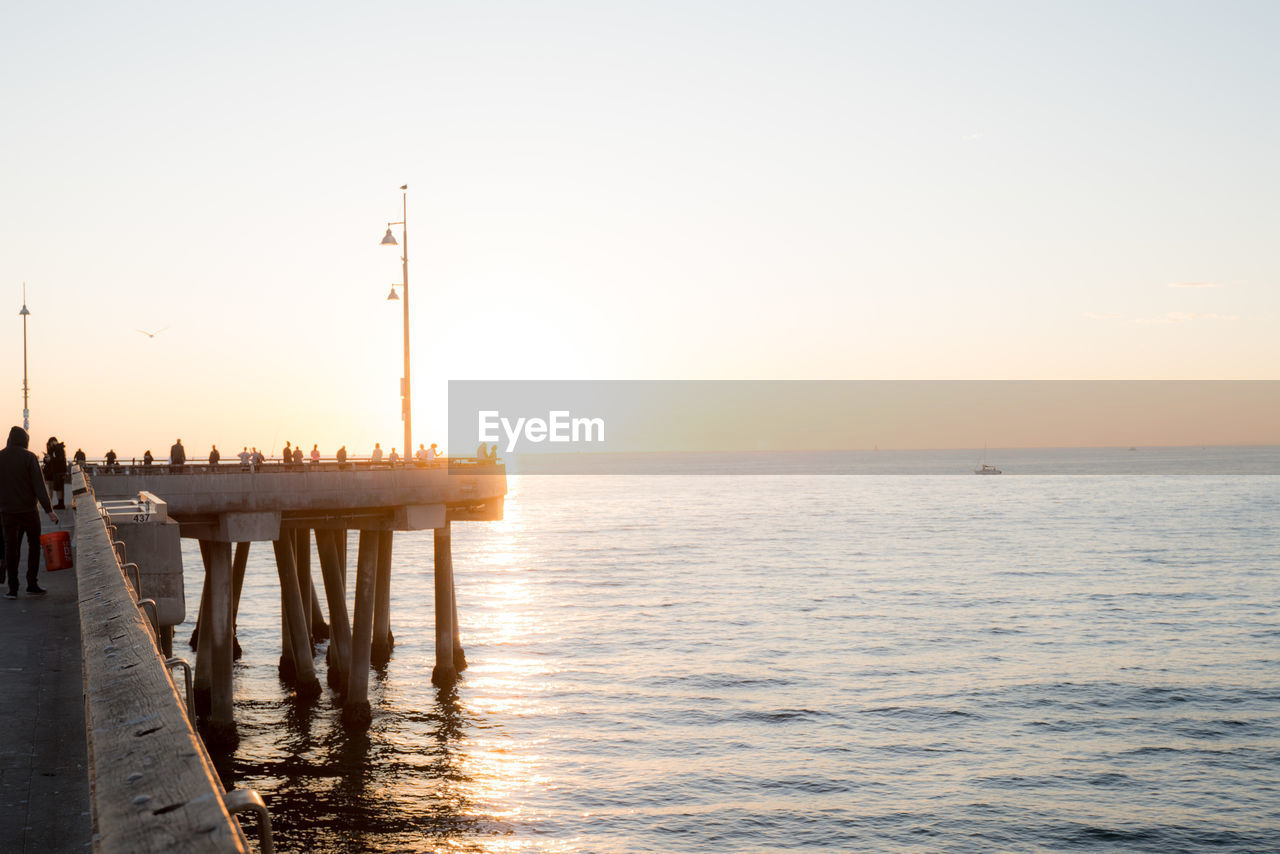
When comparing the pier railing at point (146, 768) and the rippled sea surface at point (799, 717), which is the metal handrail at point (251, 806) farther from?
the rippled sea surface at point (799, 717)

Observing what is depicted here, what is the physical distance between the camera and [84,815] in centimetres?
559

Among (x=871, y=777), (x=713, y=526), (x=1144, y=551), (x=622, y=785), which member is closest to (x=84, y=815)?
(x=622, y=785)

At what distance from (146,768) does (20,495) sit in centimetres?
1269

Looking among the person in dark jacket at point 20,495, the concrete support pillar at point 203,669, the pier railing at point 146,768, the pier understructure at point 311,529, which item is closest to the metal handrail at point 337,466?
the pier understructure at point 311,529

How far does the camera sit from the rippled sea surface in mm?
18312

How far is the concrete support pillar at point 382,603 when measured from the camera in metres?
25.8

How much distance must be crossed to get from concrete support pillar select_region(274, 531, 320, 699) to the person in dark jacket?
11.5 metres

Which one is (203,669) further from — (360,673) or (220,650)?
(360,673)

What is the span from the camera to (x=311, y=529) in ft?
82.9

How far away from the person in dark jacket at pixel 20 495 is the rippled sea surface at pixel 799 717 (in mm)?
6446

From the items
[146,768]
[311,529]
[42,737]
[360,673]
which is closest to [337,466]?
[311,529]

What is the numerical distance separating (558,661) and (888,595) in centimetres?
1945

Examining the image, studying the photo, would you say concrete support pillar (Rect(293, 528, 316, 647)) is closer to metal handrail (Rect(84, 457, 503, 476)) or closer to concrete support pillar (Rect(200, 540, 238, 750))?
metal handrail (Rect(84, 457, 503, 476))

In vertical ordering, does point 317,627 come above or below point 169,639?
below
